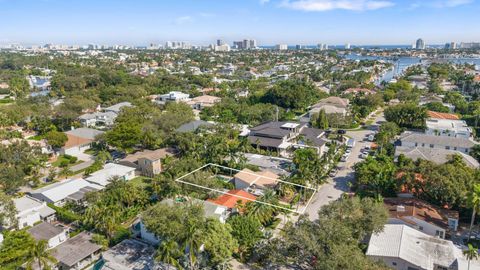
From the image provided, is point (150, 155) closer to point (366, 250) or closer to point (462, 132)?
point (366, 250)

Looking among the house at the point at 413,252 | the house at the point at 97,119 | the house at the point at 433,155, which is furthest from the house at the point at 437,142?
the house at the point at 97,119

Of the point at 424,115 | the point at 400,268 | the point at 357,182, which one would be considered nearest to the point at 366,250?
the point at 400,268

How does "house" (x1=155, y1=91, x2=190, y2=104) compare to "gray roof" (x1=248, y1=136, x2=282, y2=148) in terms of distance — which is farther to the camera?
"house" (x1=155, y1=91, x2=190, y2=104)

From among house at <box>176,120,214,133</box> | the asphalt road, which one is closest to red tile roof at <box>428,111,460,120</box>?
the asphalt road

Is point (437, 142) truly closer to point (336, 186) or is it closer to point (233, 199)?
point (336, 186)

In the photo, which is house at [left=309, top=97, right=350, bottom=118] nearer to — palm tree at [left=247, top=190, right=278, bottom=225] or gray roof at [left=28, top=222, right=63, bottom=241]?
palm tree at [left=247, top=190, right=278, bottom=225]
